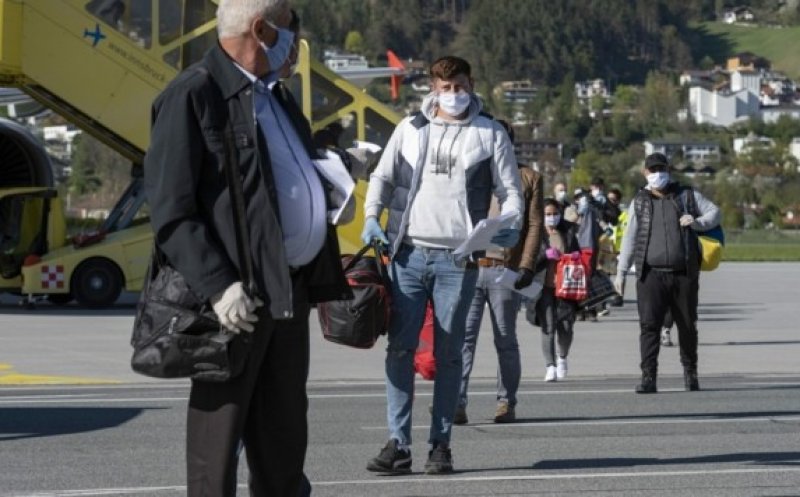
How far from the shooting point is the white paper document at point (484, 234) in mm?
8414

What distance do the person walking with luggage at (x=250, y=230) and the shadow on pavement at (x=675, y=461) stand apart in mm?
3529

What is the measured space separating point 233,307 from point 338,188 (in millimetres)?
685

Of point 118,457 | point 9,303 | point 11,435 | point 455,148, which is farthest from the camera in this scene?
point 9,303

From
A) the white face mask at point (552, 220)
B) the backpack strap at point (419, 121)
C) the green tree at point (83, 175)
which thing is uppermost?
the backpack strap at point (419, 121)

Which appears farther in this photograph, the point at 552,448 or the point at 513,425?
the point at 513,425

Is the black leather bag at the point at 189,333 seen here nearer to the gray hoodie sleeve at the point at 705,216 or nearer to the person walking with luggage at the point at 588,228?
the gray hoodie sleeve at the point at 705,216

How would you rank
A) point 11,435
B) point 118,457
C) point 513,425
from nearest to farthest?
point 118,457 < point 11,435 < point 513,425

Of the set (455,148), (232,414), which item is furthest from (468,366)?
(232,414)

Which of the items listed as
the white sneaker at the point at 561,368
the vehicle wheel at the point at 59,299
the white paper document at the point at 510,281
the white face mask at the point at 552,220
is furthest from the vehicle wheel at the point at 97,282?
the white paper document at the point at 510,281

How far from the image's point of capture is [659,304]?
41.6ft

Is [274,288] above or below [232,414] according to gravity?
above

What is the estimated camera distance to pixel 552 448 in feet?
31.9

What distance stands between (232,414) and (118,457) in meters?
3.95

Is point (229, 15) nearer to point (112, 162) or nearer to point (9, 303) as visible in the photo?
point (9, 303)
